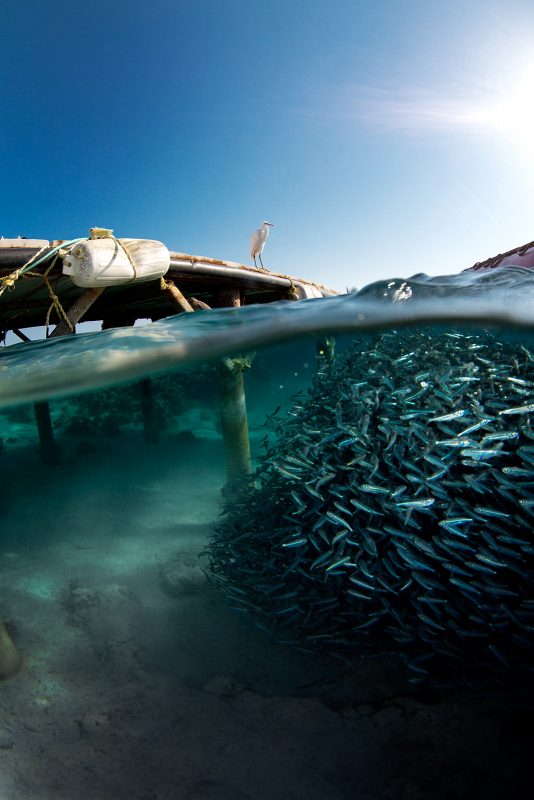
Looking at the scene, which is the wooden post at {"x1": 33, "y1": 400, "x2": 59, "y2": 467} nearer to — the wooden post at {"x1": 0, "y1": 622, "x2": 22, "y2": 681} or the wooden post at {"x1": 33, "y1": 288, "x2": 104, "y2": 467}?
the wooden post at {"x1": 33, "y1": 288, "x2": 104, "y2": 467}

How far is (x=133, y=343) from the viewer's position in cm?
581

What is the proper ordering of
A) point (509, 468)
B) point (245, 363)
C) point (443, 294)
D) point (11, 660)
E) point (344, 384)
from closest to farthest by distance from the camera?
1. point (509, 468)
2. point (11, 660)
3. point (344, 384)
4. point (443, 294)
5. point (245, 363)

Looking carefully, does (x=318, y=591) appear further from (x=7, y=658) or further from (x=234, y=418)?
(x=234, y=418)

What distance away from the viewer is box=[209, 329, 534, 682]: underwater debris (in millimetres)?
3342

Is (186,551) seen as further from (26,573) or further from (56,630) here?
(26,573)

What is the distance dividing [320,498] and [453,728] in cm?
222

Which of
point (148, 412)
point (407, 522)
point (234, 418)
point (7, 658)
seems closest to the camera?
point (407, 522)

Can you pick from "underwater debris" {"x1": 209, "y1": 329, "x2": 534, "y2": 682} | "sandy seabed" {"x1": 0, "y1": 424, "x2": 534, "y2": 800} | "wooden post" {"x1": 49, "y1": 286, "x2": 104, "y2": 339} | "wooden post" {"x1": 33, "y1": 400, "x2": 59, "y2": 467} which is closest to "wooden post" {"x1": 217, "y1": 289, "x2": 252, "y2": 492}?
"sandy seabed" {"x1": 0, "y1": 424, "x2": 534, "y2": 800}

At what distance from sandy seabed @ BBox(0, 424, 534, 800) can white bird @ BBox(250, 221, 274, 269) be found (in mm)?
9631

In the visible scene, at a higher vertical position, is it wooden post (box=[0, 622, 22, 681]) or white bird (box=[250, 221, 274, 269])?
white bird (box=[250, 221, 274, 269])

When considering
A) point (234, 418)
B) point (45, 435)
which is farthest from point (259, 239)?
point (45, 435)

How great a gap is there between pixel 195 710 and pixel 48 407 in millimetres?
8445

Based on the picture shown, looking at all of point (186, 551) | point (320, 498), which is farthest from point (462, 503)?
point (186, 551)

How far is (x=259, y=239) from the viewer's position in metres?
Result: 12.4
